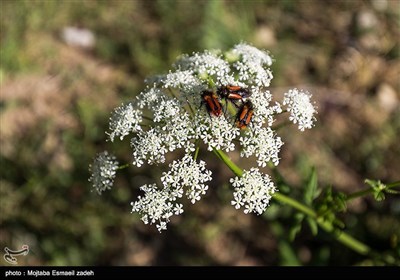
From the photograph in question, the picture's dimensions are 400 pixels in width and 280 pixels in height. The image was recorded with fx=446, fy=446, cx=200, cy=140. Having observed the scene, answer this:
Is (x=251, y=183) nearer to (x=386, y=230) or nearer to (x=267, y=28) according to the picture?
(x=386, y=230)

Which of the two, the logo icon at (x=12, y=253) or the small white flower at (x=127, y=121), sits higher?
the small white flower at (x=127, y=121)

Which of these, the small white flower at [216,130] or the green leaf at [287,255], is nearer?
the small white flower at [216,130]

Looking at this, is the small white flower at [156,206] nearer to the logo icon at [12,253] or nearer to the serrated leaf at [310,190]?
the serrated leaf at [310,190]

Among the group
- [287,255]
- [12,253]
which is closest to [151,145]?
[287,255]

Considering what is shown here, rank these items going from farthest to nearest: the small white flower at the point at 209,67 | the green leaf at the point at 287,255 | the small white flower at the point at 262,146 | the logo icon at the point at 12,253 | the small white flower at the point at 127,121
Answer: the logo icon at the point at 12,253, the green leaf at the point at 287,255, the small white flower at the point at 209,67, the small white flower at the point at 127,121, the small white flower at the point at 262,146

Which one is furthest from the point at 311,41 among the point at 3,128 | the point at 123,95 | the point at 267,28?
the point at 3,128

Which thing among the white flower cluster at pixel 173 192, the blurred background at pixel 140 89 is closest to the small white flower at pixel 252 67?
the white flower cluster at pixel 173 192

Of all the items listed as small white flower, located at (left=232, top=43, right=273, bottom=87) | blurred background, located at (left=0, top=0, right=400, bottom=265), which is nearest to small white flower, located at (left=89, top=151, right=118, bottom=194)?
small white flower, located at (left=232, top=43, right=273, bottom=87)
